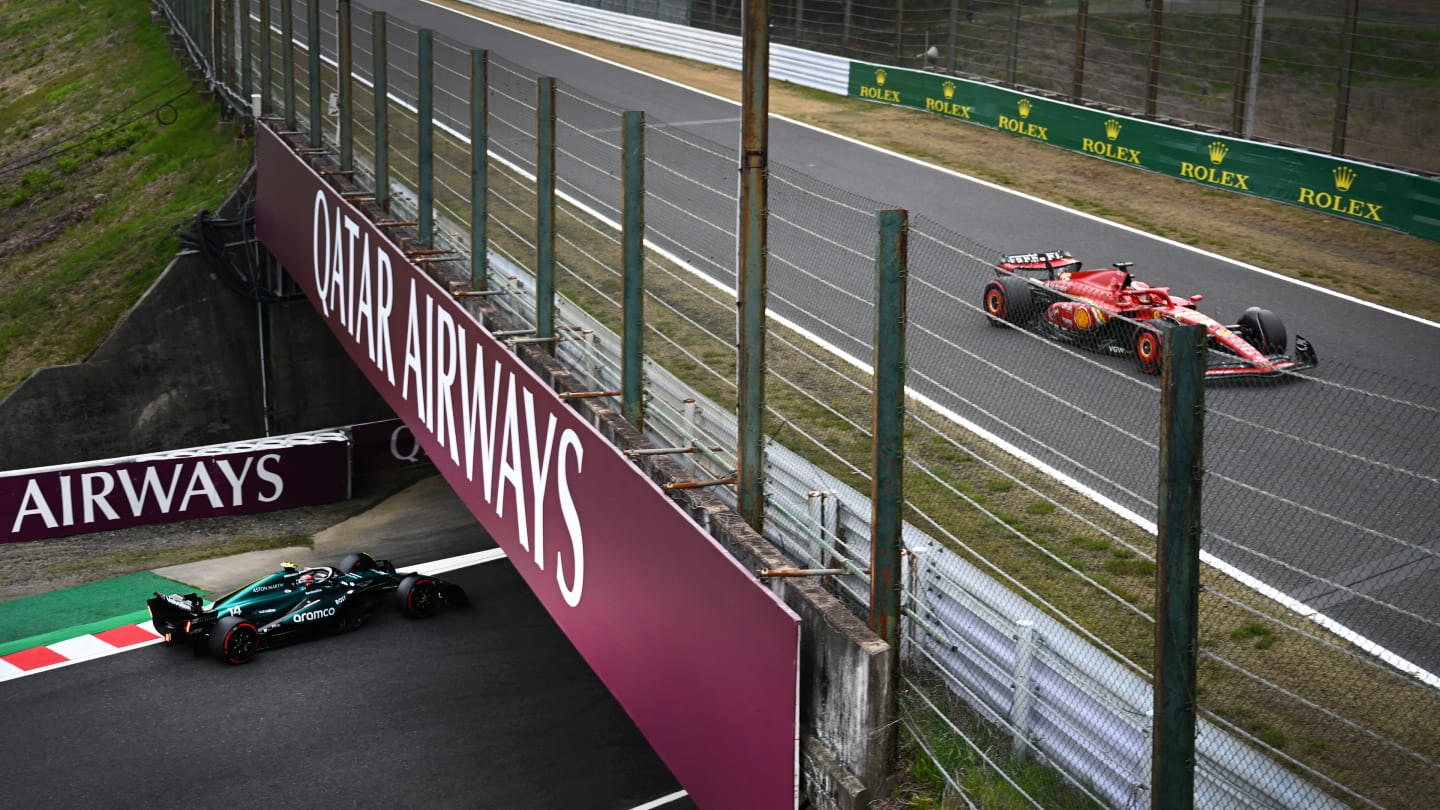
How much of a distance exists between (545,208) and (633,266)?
4.52 feet

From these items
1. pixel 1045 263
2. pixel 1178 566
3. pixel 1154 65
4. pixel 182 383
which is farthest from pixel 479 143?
pixel 1154 65

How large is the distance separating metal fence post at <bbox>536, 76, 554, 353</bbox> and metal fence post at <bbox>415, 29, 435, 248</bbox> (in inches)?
90.6

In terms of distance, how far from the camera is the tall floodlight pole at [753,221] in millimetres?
6148

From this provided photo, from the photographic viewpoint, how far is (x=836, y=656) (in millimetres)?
5477

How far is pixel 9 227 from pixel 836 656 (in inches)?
960

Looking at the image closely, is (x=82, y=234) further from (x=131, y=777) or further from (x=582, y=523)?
(x=582, y=523)

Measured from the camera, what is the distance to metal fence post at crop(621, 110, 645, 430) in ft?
23.0

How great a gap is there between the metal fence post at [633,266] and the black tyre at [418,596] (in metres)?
5.82

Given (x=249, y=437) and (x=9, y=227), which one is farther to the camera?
(x=9, y=227)

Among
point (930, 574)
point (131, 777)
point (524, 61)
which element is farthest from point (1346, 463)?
point (524, 61)

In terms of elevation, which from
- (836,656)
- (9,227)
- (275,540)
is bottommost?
(275,540)

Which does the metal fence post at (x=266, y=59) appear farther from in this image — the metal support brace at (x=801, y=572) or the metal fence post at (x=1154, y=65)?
the metal support brace at (x=801, y=572)

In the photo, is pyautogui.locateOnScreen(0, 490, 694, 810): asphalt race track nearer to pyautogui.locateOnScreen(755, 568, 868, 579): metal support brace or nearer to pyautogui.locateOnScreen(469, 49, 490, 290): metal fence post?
pyautogui.locateOnScreen(469, 49, 490, 290): metal fence post

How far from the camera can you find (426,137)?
1078cm
